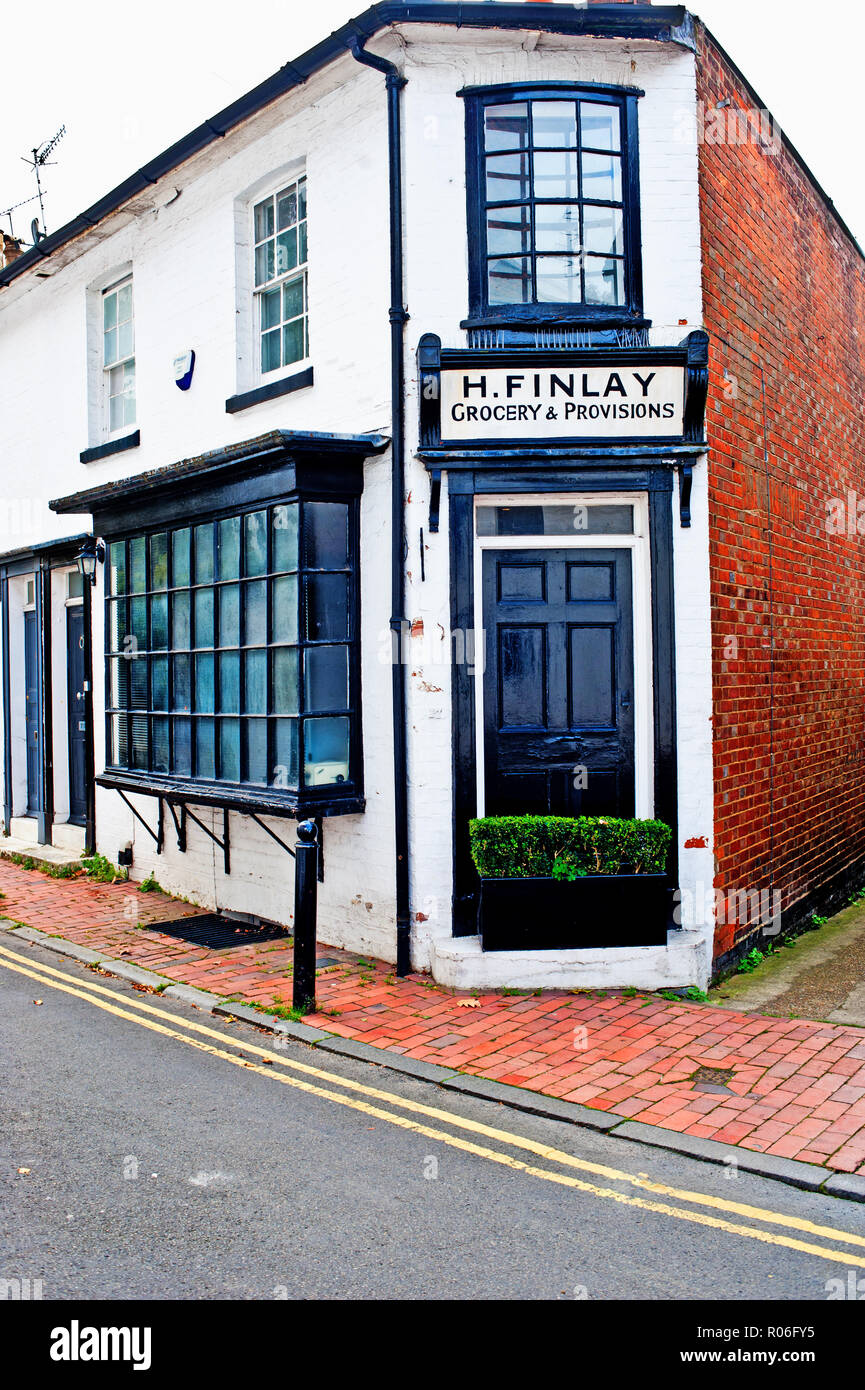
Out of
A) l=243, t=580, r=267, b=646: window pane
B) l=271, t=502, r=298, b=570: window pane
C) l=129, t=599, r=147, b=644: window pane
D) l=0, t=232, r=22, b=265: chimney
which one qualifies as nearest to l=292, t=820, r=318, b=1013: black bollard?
l=243, t=580, r=267, b=646: window pane

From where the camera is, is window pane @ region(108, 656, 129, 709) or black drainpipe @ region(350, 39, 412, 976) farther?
window pane @ region(108, 656, 129, 709)

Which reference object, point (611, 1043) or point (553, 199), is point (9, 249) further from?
point (611, 1043)

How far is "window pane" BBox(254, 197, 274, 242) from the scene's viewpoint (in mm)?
8516

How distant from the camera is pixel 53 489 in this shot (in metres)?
11.4

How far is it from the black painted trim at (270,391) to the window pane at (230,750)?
2.57 meters

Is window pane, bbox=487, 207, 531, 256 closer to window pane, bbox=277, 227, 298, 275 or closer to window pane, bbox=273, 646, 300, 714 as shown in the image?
window pane, bbox=277, 227, 298, 275

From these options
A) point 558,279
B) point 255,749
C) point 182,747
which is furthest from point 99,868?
point 558,279

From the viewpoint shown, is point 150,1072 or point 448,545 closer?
point 150,1072

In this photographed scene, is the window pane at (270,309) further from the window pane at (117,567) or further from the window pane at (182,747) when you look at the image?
the window pane at (182,747)

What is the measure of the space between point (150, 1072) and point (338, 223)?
593 cm

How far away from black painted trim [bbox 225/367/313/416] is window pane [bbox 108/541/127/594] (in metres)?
1.73

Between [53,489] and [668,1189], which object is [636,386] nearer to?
[668,1189]
